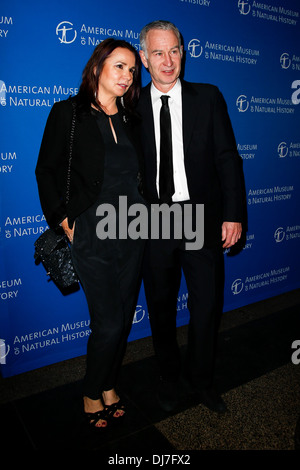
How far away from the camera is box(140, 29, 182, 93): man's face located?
2.13 metres

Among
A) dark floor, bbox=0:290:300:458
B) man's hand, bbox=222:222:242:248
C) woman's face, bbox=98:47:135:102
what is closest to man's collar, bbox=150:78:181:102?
woman's face, bbox=98:47:135:102

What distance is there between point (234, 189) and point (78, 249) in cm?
102

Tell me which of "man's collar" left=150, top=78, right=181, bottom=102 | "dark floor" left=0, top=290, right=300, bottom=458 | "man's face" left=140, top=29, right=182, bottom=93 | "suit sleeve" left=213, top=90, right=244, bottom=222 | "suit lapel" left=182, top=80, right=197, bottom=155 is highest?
"man's face" left=140, top=29, right=182, bottom=93

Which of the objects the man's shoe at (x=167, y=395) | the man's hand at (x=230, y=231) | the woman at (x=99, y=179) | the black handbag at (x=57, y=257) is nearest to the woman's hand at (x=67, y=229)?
the woman at (x=99, y=179)

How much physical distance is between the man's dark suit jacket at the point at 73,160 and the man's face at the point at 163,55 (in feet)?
1.85

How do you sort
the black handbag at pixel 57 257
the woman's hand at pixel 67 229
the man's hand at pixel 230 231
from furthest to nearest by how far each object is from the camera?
1. the man's hand at pixel 230 231
2. the black handbag at pixel 57 257
3. the woman's hand at pixel 67 229

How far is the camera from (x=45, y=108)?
248 centimetres

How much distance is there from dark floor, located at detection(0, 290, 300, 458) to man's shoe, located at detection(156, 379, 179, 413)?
4 centimetres

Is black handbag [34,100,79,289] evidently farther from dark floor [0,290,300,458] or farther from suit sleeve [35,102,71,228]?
dark floor [0,290,300,458]

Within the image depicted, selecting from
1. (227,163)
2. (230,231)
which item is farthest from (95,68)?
(230,231)

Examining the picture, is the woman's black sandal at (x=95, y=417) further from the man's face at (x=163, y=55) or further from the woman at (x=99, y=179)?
the man's face at (x=163, y=55)

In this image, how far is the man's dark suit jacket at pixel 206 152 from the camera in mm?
2213
